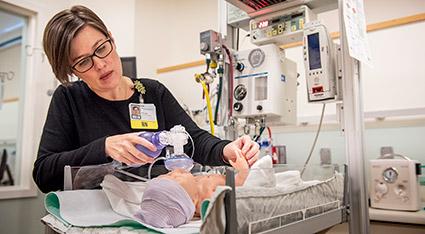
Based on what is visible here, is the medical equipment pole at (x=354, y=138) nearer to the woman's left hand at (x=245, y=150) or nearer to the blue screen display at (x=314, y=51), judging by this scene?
the blue screen display at (x=314, y=51)

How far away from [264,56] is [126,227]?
1166mm

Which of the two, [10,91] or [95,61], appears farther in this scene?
[10,91]

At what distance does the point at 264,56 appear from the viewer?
1654 millimetres

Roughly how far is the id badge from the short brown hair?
0.26 metres

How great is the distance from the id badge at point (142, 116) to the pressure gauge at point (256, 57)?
62 centimetres

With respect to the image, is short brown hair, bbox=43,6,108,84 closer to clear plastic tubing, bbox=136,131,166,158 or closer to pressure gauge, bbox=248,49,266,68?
clear plastic tubing, bbox=136,131,166,158

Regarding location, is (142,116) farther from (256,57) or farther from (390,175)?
(390,175)

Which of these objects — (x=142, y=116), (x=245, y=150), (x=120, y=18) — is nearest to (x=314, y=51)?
(x=245, y=150)

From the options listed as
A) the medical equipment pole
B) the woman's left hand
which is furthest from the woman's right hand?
the medical equipment pole

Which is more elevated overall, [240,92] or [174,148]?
[240,92]

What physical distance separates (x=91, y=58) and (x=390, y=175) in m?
1.52

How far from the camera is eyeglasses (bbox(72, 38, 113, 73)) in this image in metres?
1.12

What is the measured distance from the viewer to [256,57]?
1.68 m

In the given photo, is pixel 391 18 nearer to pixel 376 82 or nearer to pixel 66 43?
pixel 376 82
